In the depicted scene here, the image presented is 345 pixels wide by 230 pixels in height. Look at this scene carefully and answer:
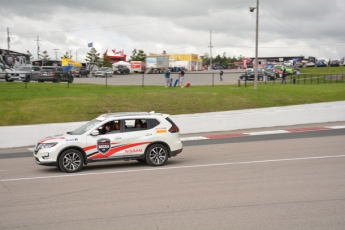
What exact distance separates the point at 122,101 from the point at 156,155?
1515cm

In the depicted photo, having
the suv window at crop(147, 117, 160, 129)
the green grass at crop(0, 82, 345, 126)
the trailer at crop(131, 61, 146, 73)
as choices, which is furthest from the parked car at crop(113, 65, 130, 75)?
the suv window at crop(147, 117, 160, 129)

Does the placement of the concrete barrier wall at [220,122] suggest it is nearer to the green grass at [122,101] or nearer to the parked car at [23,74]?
the green grass at [122,101]

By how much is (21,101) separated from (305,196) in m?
20.8

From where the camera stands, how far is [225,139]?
21188 millimetres

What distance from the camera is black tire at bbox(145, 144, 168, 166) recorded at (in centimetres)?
1408

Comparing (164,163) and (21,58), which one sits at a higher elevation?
(21,58)

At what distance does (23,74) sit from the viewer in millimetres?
45250

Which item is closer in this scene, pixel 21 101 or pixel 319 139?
pixel 319 139

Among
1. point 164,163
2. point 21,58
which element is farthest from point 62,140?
point 21,58

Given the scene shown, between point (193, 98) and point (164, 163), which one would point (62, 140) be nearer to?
point (164, 163)

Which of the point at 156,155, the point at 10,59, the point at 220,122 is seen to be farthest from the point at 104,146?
the point at 10,59

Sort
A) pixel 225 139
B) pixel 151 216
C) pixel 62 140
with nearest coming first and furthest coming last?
1. pixel 151 216
2. pixel 62 140
3. pixel 225 139

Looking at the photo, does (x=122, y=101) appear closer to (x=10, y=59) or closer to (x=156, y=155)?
(x=156, y=155)

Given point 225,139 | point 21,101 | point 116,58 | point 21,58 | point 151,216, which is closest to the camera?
point 151,216
